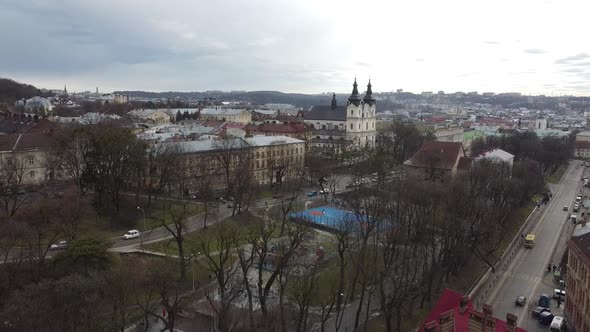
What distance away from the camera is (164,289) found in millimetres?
21906

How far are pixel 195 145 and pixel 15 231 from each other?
30.7 m

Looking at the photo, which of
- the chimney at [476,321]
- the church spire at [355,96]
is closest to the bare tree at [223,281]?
the chimney at [476,321]

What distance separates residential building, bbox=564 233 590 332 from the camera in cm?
2695

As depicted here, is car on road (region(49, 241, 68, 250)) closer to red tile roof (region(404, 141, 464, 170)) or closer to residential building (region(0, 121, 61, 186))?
residential building (region(0, 121, 61, 186))

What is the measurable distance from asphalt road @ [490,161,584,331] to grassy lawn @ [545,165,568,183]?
19.6m

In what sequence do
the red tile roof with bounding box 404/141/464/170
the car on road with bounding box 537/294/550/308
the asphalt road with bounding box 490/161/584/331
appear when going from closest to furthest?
the asphalt road with bounding box 490/161/584/331
the car on road with bounding box 537/294/550/308
the red tile roof with bounding box 404/141/464/170

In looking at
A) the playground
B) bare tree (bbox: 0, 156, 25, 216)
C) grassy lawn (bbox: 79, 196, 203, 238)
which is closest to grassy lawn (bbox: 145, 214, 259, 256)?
grassy lawn (bbox: 79, 196, 203, 238)

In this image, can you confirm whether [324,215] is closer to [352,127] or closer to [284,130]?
[284,130]

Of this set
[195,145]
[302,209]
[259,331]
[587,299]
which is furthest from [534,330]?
[195,145]

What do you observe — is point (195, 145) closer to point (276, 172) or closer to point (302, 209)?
point (276, 172)

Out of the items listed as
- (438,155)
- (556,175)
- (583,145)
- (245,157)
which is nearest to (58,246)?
(245,157)

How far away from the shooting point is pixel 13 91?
462 feet

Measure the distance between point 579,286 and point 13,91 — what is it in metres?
153

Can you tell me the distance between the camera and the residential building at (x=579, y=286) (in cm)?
2695
